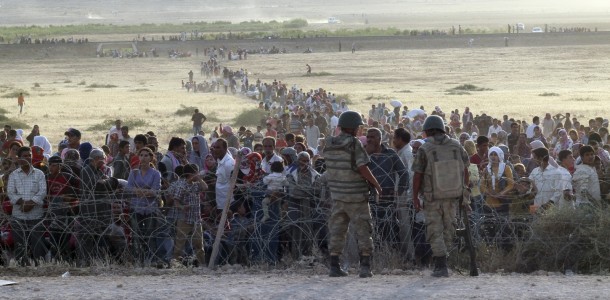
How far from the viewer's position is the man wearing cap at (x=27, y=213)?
10.6m

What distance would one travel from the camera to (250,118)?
36.3 m

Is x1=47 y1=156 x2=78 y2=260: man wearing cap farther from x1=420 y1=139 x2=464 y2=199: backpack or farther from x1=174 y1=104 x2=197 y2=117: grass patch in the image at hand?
x1=174 y1=104 x2=197 y2=117: grass patch

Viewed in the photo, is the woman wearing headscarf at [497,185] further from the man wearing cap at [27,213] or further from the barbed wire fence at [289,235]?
Answer: the man wearing cap at [27,213]

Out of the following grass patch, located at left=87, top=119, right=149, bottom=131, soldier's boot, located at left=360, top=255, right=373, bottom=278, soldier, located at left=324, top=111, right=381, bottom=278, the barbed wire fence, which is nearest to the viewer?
soldier, located at left=324, top=111, right=381, bottom=278

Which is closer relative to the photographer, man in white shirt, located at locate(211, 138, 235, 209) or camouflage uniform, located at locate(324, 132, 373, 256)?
camouflage uniform, located at locate(324, 132, 373, 256)

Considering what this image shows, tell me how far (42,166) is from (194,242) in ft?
7.46

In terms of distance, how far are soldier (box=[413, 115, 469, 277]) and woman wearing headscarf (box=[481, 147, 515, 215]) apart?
1210 mm

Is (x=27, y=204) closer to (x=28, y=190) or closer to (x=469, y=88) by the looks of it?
(x=28, y=190)

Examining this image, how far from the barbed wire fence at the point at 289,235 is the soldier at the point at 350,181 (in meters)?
0.83

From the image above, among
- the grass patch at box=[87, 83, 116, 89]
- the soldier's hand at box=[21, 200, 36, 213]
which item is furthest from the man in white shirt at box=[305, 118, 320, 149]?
the grass patch at box=[87, 83, 116, 89]

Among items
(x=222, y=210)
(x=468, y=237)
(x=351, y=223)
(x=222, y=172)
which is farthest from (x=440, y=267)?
(x=222, y=172)

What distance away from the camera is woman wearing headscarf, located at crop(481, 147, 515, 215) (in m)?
10.8

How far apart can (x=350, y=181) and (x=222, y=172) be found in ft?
7.67

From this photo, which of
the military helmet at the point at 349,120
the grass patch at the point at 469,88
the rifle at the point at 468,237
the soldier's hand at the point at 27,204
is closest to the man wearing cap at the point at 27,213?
the soldier's hand at the point at 27,204
